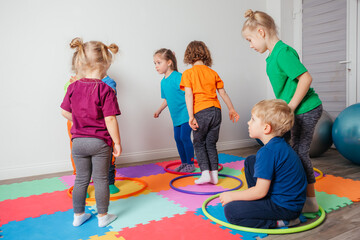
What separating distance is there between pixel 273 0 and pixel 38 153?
4455mm

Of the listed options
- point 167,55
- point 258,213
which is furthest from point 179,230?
point 167,55

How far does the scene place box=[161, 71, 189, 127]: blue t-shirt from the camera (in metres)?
3.36

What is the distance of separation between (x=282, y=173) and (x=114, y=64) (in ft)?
9.25

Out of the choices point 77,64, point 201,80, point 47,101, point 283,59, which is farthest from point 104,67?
point 47,101

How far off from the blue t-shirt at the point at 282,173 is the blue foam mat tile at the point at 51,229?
1072 millimetres

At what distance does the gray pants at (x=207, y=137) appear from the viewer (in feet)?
9.26

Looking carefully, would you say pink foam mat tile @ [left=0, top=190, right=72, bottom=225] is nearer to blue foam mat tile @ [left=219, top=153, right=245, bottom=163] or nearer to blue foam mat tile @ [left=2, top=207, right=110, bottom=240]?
blue foam mat tile @ [left=2, top=207, right=110, bottom=240]

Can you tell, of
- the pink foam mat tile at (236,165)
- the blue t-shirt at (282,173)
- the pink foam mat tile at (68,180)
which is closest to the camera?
the blue t-shirt at (282,173)

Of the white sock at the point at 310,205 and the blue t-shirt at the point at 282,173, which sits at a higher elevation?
the blue t-shirt at the point at 282,173

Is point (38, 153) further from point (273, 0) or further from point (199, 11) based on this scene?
point (273, 0)

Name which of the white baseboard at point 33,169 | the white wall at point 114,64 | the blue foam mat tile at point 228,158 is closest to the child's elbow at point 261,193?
the blue foam mat tile at point 228,158

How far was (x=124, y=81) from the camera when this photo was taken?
13.2 ft

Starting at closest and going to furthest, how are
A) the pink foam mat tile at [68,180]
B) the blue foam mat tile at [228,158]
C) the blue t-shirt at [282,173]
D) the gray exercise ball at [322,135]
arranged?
1. the blue t-shirt at [282,173]
2. the pink foam mat tile at [68,180]
3. the gray exercise ball at [322,135]
4. the blue foam mat tile at [228,158]

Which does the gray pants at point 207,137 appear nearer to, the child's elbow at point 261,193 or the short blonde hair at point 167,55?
the short blonde hair at point 167,55
